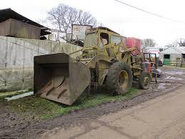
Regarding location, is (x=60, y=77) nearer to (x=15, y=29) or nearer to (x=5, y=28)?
(x=15, y=29)

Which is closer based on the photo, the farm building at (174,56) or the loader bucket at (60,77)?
the loader bucket at (60,77)

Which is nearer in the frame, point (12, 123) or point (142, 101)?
point (12, 123)

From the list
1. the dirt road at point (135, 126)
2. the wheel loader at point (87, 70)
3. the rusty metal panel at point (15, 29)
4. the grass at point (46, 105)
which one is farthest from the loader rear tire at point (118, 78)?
the rusty metal panel at point (15, 29)

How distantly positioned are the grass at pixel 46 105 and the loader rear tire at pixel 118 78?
0.32 metres

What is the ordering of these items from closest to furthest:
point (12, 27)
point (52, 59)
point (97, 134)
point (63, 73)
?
1. point (97, 134)
2. point (52, 59)
3. point (63, 73)
4. point (12, 27)

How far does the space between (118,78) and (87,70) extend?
1328 millimetres

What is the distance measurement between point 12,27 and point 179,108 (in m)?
7.02

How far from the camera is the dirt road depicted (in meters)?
2.82

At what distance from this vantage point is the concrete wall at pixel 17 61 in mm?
5633

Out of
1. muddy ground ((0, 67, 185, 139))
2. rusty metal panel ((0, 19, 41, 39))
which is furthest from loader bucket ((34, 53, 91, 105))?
rusty metal panel ((0, 19, 41, 39))

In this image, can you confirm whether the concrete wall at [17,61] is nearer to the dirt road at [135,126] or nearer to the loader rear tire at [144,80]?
the dirt road at [135,126]

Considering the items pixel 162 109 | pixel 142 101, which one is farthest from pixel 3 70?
pixel 162 109

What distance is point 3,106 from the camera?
4148mm

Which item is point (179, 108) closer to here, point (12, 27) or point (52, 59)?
point (52, 59)
